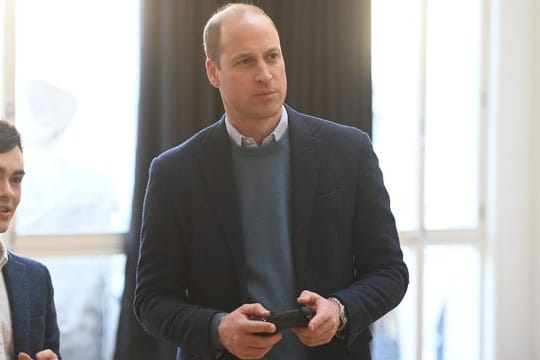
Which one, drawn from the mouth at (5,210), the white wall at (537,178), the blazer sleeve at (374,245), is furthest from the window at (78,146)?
the white wall at (537,178)

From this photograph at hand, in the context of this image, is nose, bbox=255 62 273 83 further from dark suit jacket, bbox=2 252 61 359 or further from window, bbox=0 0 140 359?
window, bbox=0 0 140 359

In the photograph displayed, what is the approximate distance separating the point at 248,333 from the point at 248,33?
68 centimetres

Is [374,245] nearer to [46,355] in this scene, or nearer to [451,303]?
[46,355]

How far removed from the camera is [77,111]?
3.55m

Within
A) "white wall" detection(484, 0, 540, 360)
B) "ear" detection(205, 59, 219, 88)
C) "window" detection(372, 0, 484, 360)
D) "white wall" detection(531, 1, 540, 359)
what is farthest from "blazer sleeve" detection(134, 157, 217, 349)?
"white wall" detection(531, 1, 540, 359)

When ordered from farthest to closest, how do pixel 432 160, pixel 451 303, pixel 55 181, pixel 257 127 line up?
pixel 451 303 < pixel 432 160 < pixel 55 181 < pixel 257 127

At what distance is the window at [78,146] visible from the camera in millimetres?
3445

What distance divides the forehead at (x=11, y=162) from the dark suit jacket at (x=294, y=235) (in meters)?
0.31

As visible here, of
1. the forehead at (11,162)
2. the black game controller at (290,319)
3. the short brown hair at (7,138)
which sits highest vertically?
the short brown hair at (7,138)

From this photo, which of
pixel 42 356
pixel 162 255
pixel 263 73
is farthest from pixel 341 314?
pixel 42 356

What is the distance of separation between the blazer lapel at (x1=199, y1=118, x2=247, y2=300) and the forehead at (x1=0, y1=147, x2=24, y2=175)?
16.5 inches

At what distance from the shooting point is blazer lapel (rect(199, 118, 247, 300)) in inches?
62.6

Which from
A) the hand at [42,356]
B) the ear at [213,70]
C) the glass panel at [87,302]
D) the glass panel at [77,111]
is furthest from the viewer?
the glass panel at [87,302]

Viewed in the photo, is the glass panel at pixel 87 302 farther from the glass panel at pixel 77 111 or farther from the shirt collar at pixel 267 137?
the shirt collar at pixel 267 137
